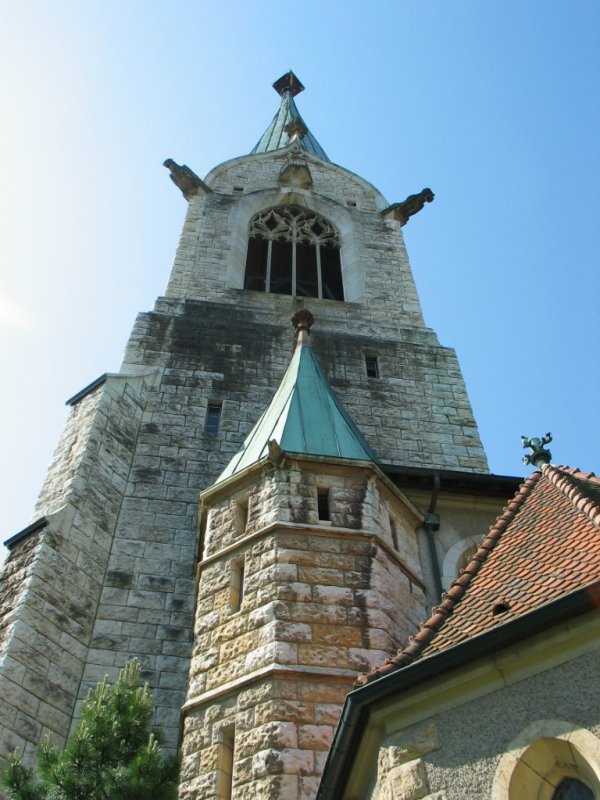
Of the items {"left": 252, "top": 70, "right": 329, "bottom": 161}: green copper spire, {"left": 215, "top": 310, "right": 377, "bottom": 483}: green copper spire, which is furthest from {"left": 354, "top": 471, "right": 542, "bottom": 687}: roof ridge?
{"left": 252, "top": 70, "right": 329, "bottom": 161}: green copper spire

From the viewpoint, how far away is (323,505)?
9008 millimetres

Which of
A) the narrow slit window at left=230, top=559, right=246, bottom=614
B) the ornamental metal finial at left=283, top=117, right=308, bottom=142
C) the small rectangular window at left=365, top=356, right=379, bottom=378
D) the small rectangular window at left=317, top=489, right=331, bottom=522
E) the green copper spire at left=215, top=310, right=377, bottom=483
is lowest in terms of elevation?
the narrow slit window at left=230, top=559, right=246, bottom=614

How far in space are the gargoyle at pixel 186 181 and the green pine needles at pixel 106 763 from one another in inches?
639

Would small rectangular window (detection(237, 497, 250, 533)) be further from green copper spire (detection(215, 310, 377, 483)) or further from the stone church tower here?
green copper spire (detection(215, 310, 377, 483))

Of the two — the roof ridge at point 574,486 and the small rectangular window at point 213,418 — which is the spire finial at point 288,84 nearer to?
the small rectangular window at point 213,418

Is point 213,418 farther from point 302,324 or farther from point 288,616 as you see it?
point 288,616

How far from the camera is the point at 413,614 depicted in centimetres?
862

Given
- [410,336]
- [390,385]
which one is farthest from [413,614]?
[410,336]

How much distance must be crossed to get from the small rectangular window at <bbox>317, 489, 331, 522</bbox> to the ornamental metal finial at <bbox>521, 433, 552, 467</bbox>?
2025mm

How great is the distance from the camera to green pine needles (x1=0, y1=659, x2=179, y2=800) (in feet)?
20.2

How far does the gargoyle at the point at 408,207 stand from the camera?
21.2 meters

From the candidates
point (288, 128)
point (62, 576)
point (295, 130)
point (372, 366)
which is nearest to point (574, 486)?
point (62, 576)

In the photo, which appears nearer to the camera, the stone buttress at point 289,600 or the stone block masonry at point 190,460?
the stone buttress at point 289,600

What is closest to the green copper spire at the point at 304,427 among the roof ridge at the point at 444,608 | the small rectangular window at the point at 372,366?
the roof ridge at the point at 444,608
